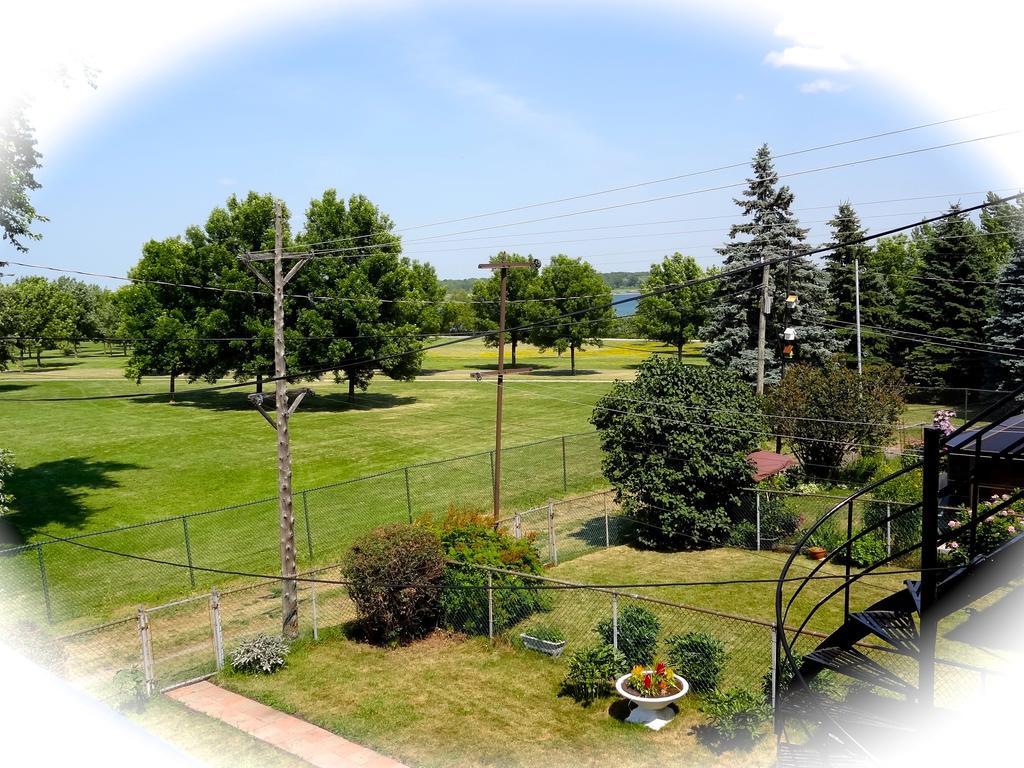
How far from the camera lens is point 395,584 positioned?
574 inches

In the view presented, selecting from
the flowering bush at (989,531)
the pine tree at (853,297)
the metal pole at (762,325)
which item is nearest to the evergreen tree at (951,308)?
the pine tree at (853,297)

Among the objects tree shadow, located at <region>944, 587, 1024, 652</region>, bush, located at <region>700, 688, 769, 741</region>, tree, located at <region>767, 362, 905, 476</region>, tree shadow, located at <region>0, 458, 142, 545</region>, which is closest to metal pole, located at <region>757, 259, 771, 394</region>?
tree, located at <region>767, 362, 905, 476</region>

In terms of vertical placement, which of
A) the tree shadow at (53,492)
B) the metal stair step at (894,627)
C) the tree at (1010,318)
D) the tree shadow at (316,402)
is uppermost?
the tree at (1010,318)

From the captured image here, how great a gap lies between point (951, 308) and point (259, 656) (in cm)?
4244

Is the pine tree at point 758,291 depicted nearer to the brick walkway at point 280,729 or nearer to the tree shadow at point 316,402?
the tree shadow at point 316,402

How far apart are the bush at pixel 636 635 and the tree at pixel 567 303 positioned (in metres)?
52.7

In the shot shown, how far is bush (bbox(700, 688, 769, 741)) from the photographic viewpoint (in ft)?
34.1

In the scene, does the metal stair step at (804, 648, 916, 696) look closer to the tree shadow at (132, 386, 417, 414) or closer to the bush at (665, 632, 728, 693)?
the bush at (665, 632, 728, 693)

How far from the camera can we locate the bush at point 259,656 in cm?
1366

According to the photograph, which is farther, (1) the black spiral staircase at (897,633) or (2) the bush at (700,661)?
(2) the bush at (700,661)

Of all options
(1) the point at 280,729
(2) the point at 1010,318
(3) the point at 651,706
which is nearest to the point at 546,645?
(3) the point at 651,706

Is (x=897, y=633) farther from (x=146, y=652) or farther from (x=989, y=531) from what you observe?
(x=146, y=652)

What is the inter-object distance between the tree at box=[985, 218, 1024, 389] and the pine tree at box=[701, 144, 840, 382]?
8228mm

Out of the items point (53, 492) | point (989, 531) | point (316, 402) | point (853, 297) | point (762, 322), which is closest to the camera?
point (989, 531)
